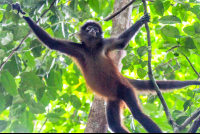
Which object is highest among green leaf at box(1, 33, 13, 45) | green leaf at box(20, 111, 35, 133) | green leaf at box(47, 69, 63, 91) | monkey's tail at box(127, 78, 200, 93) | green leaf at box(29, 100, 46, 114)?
green leaf at box(1, 33, 13, 45)

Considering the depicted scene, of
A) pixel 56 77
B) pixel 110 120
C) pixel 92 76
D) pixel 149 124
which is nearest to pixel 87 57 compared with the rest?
pixel 92 76

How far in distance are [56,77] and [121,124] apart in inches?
82.4

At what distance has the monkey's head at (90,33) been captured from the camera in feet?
19.8

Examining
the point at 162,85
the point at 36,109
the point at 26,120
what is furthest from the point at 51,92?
the point at 162,85

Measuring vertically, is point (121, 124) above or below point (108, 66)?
below

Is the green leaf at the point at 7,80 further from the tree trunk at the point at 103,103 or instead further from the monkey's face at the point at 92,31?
the monkey's face at the point at 92,31

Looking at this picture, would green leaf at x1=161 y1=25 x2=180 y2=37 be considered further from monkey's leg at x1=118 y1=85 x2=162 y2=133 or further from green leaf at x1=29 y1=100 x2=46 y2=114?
green leaf at x1=29 y1=100 x2=46 y2=114

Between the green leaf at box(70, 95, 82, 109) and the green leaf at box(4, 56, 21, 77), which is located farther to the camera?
the green leaf at box(70, 95, 82, 109)

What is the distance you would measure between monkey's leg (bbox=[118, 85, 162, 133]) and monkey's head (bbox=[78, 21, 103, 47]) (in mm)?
1626

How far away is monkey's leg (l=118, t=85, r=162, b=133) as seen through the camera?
4.28m

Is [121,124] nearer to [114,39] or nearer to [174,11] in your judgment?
[114,39]

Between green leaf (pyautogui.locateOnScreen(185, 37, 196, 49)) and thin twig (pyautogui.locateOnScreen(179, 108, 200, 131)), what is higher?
green leaf (pyautogui.locateOnScreen(185, 37, 196, 49))

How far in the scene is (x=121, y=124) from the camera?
16.9ft

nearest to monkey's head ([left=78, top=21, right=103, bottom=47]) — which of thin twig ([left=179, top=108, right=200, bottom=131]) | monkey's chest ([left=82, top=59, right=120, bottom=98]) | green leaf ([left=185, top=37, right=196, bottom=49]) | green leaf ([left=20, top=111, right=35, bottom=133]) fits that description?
monkey's chest ([left=82, top=59, right=120, bottom=98])
